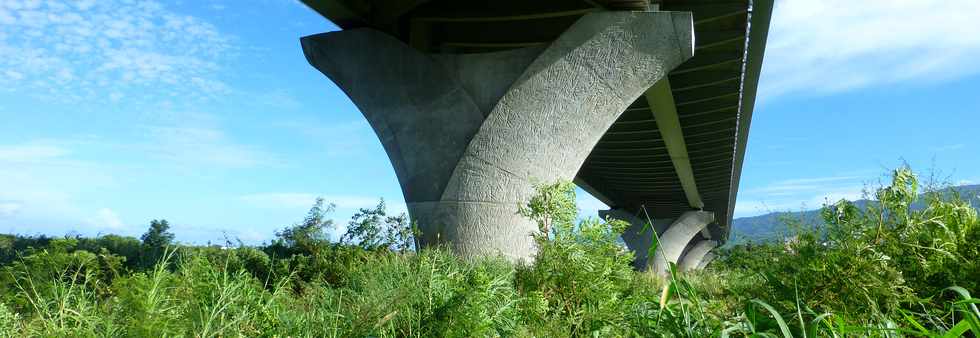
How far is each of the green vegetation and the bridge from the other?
2.55 meters

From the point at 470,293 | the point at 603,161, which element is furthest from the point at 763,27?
the point at 603,161

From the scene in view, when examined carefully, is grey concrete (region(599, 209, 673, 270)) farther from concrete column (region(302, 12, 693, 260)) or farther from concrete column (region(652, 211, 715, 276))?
concrete column (region(302, 12, 693, 260))

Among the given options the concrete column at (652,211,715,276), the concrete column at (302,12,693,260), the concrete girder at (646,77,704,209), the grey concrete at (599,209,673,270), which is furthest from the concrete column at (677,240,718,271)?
the concrete column at (302,12,693,260)

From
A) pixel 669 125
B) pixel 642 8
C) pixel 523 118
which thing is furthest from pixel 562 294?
pixel 669 125

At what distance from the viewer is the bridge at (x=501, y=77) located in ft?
30.7

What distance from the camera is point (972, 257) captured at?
587 centimetres

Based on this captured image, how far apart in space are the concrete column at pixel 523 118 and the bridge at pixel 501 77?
0.02 m

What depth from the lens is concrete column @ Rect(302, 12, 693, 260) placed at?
931 cm

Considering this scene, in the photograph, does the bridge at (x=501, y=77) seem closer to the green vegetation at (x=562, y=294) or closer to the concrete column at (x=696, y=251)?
the green vegetation at (x=562, y=294)

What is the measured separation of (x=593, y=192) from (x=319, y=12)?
25.2 meters

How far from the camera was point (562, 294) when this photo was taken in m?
5.46

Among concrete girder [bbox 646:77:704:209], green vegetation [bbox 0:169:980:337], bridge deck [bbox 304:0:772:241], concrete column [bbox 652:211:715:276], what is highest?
bridge deck [bbox 304:0:772:241]

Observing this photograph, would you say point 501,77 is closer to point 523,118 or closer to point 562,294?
point 523,118

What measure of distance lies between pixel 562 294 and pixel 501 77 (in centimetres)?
522
